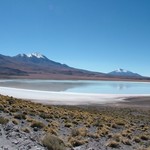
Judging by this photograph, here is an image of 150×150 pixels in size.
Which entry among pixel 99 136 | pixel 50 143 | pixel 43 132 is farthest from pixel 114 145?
pixel 50 143

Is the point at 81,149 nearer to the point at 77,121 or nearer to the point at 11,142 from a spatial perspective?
the point at 11,142

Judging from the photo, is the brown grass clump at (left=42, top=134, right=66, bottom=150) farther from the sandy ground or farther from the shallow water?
the shallow water

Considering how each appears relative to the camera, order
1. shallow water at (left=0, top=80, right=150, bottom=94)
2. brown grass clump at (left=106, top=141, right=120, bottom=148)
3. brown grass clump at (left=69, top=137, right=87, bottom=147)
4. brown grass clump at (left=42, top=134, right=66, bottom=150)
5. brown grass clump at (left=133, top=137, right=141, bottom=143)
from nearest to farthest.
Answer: brown grass clump at (left=42, top=134, right=66, bottom=150)
brown grass clump at (left=69, top=137, right=87, bottom=147)
brown grass clump at (left=106, top=141, right=120, bottom=148)
brown grass clump at (left=133, top=137, right=141, bottom=143)
shallow water at (left=0, top=80, right=150, bottom=94)

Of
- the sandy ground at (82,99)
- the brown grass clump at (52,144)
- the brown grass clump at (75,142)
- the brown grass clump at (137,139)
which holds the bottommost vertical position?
Result: the brown grass clump at (137,139)

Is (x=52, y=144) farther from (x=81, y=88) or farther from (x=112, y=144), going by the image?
(x=81, y=88)

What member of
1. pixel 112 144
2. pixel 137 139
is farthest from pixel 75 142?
pixel 137 139

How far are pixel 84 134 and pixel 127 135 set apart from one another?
3.03 meters

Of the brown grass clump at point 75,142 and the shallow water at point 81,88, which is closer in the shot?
the brown grass clump at point 75,142

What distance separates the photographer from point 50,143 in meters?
10.4

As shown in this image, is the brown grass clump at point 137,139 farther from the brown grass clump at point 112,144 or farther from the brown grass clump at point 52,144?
the brown grass clump at point 52,144

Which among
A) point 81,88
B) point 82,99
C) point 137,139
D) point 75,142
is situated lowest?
point 137,139

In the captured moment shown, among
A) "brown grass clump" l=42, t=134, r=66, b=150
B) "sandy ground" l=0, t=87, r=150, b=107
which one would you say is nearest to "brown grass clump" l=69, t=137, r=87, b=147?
"brown grass clump" l=42, t=134, r=66, b=150

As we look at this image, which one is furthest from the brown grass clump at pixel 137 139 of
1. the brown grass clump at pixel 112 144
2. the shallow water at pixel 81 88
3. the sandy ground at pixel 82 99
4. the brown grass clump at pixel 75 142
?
the shallow water at pixel 81 88

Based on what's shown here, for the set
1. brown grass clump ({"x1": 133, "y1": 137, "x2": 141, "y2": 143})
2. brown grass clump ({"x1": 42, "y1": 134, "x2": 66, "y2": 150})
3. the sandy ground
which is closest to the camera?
brown grass clump ({"x1": 42, "y1": 134, "x2": 66, "y2": 150})
